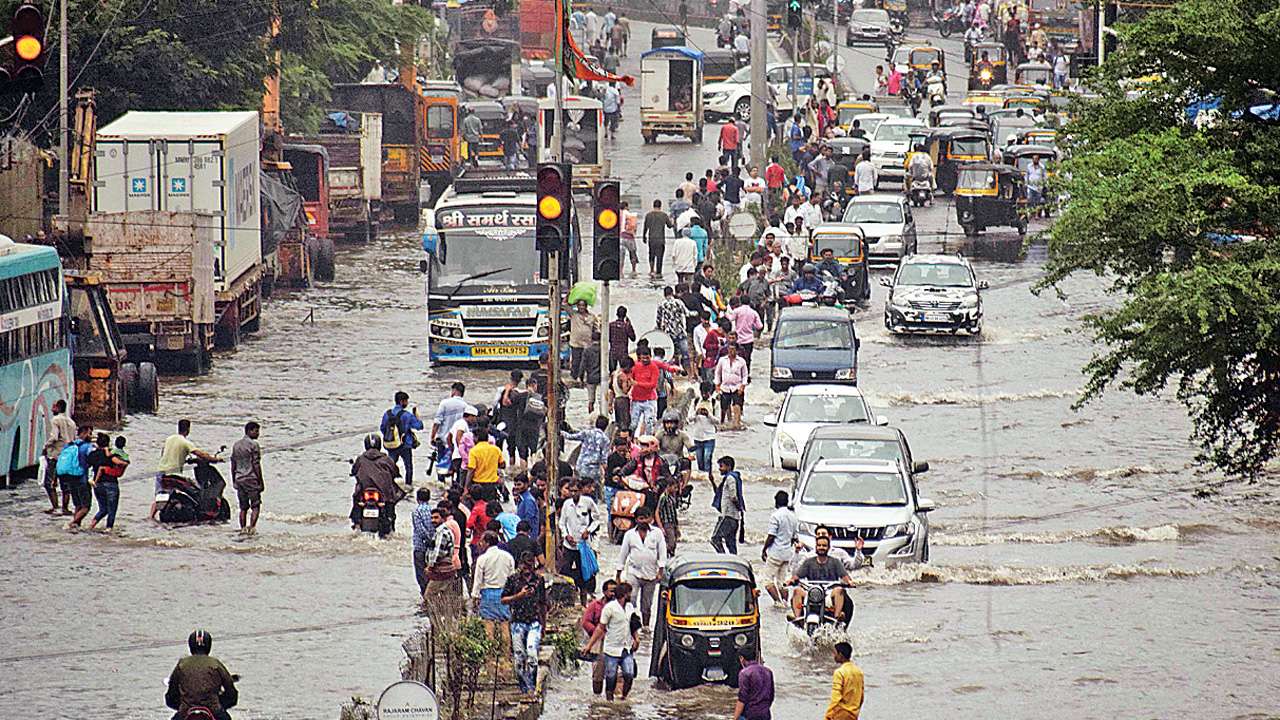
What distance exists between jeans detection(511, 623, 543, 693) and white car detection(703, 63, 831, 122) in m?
52.9

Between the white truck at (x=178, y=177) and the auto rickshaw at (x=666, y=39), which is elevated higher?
the auto rickshaw at (x=666, y=39)

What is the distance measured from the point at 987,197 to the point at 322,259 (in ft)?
50.5

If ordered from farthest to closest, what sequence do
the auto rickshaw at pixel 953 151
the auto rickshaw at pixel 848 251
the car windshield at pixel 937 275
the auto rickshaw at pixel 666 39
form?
the auto rickshaw at pixel 666 39 → the auto rickshaw at pixel 953 151 → the auto rickshaw at pixel 848 251 → the car windshield at pixel 937 275

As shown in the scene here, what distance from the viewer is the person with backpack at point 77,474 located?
25062 mm

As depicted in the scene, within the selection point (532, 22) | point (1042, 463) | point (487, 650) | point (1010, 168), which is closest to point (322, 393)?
point (1042, 463)

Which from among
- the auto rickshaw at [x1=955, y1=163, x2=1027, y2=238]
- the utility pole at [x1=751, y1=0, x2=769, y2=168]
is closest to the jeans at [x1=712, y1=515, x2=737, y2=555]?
the auto rickshaw at [x1=955, y1=163, x2=1027, y2=238]

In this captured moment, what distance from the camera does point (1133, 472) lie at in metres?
30.8

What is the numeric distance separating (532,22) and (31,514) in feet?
193

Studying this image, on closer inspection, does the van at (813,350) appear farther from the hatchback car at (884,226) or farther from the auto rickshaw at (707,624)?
the auto rickshaw at (707,624)

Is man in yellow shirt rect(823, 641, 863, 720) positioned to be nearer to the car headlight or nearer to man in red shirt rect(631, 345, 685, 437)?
the car headlight

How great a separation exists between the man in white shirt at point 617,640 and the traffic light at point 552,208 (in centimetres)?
389

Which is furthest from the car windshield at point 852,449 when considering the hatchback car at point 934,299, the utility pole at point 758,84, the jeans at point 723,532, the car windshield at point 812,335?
the utility pole at point 758,84

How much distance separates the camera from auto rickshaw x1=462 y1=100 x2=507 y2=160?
64562 millimetres

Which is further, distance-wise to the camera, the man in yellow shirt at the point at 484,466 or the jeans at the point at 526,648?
the man in yellow shirt at the point at 484,466
